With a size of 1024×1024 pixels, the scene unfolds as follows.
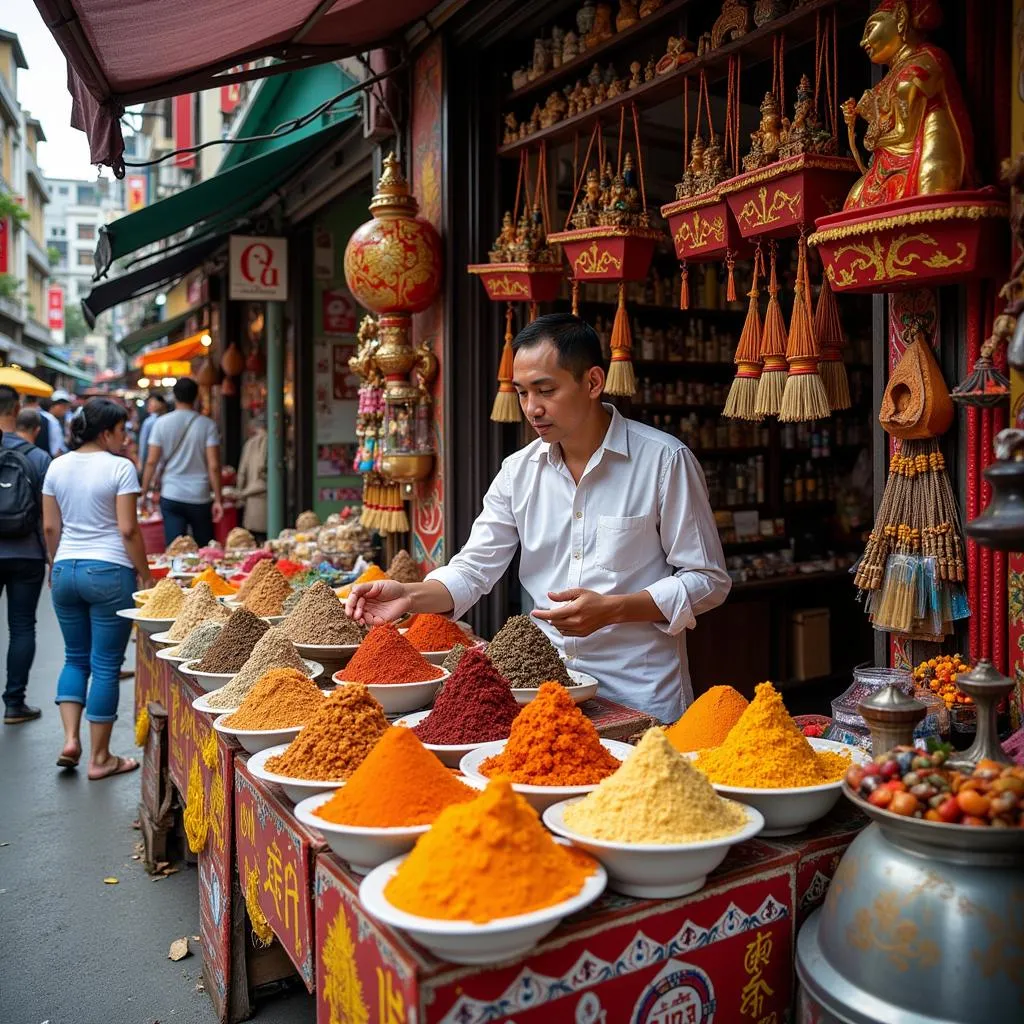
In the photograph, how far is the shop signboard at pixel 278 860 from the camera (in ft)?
5.58

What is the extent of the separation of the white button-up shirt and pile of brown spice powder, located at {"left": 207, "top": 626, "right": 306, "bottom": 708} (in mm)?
738

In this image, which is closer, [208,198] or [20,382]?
[208,198]

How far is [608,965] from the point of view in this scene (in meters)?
1.37

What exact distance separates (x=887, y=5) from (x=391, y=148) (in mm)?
2938

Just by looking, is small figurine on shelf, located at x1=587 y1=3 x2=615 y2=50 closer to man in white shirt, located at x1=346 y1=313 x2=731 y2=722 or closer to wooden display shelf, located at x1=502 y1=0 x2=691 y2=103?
wooden display shelf, located at x1=502 y1=0 x2=691 y2=103

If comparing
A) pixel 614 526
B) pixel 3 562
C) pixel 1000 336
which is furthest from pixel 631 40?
pixel 3 562

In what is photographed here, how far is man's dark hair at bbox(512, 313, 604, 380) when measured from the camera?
8.07 ft

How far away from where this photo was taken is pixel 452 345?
4.04 metres

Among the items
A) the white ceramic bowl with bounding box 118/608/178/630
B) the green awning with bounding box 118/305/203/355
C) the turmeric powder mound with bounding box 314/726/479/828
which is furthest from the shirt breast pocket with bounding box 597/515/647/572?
the green awning with bounding box 118/305/203/355

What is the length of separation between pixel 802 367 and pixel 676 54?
1133 mm

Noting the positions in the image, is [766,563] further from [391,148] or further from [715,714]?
[715,714]

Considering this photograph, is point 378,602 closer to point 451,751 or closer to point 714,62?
point 451,751

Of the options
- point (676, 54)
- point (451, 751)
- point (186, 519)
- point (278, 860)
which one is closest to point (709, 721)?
point (451, 751)

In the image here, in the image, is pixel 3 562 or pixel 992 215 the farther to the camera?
pixel 3 562
